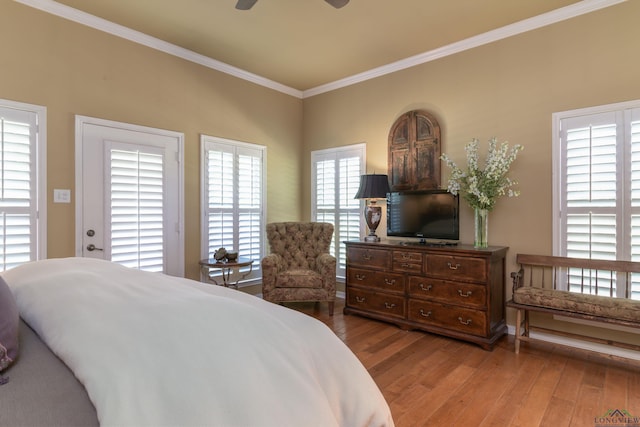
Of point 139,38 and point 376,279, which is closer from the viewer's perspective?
point 139,38

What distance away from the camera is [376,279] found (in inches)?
147

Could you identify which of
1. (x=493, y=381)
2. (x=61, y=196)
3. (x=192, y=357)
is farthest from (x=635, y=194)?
(x=61, y=196)

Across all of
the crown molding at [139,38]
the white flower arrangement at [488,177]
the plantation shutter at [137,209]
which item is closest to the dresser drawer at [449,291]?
the white flower arrangement at [488,177]

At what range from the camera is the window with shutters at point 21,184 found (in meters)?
2.73

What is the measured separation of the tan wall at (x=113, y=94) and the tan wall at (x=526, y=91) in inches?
76.5

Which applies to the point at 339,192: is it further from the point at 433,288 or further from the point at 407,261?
the point at 433,288

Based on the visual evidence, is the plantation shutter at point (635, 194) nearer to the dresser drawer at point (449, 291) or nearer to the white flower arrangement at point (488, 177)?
the white flower arrangement at point (488, 177)

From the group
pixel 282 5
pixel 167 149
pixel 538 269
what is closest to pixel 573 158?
pixel 538 269

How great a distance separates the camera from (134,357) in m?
0.84

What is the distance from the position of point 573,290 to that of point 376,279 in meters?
1.78

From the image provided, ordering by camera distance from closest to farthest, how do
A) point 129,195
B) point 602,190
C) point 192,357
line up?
1. point 192,357
2. point 602,190
3. point 129,195

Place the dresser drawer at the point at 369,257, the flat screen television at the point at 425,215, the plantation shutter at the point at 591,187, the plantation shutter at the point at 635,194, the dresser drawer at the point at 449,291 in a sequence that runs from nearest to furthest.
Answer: the plantation shutter at the point at 635,194
the plantation shutter at the point at 591,187
the dresser drawer at the point at 449,291
the flat screen television at the point at 425,215
the dresser drawer at the point at 369,257

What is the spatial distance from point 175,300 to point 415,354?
7.68ft

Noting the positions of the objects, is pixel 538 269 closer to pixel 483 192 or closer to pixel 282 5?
pixel 483 192
